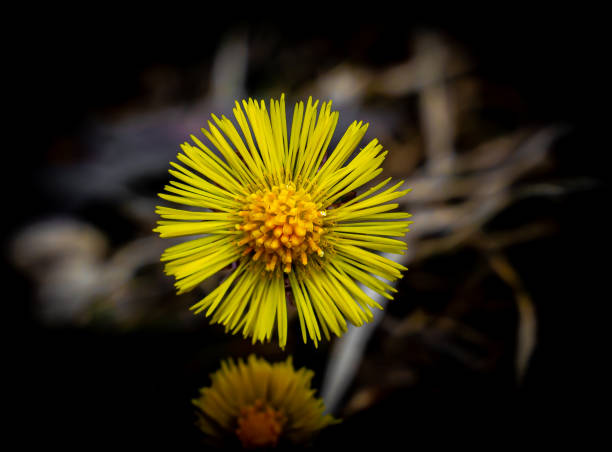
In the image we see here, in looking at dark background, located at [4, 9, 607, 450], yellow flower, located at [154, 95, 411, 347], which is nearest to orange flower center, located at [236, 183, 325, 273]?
yellow flower, located at [154, 95, 411, 347]

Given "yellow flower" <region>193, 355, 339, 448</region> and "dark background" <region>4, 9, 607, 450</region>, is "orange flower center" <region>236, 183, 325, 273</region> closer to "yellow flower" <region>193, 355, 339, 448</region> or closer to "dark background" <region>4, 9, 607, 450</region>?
"yellow flower" <region>193, 355, 339, 448</region>

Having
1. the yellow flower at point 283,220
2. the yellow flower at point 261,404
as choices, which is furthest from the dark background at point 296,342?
the yellow flower at point 283,220

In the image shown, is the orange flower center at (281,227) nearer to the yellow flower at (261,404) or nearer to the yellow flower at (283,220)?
the yellow flower at (283,220)

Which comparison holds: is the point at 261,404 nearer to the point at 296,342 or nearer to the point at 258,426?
the point at 258,426

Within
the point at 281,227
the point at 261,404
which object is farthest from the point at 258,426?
the point at 281,227

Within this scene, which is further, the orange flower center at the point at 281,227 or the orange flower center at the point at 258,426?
the orange flower center at the point at 281,227

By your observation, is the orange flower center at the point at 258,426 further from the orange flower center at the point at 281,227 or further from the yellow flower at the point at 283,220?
the orange flower center at the point at 281,227

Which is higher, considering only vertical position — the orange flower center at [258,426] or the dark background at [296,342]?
the dark background at [296,342]
